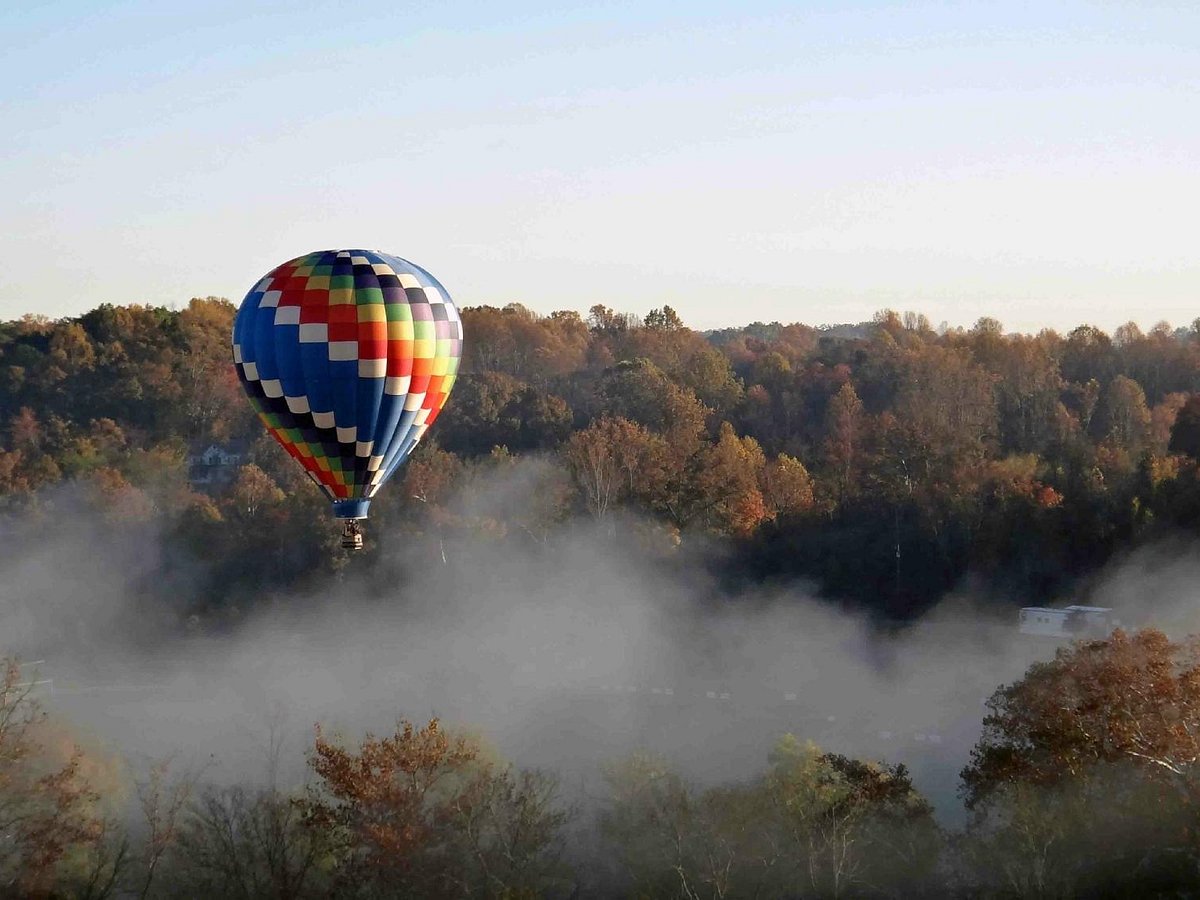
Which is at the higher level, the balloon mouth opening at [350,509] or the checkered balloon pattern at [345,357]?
the checkered balloon pattern at [345,357]

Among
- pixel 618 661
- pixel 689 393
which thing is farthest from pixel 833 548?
pixel 689 393

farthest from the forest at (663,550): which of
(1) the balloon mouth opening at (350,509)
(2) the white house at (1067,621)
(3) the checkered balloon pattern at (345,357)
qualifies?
(3) the checkered balloon pattern at (345,357)

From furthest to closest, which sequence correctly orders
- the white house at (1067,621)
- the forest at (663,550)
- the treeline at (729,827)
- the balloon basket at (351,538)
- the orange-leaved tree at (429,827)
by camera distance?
the white house at (1067,621)
the balloon basket at (351,538)
the orange-leaved tree at (429,827)
the forest at (663,550)
the treeline at (729,827)

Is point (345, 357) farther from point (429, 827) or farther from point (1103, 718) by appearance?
point (1103, 718)

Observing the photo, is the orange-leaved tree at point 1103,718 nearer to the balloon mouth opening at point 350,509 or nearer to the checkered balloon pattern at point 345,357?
the balloon mouth opening at point 350,509

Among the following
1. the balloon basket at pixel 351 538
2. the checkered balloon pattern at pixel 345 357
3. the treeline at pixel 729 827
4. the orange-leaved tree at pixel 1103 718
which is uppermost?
the checkered balloon pattern at pixel 345 357

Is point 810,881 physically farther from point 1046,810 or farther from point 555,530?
point 555,530
